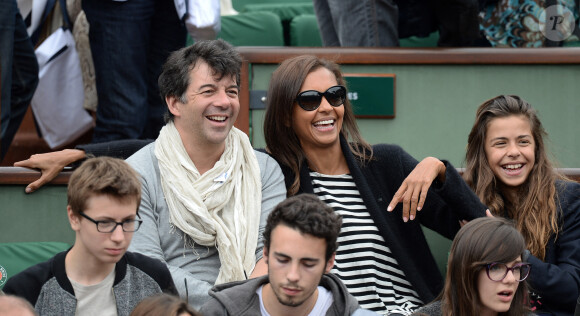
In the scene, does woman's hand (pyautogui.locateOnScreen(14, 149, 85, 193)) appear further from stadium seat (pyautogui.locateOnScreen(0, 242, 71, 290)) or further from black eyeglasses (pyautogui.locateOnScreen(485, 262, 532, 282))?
black eyeglasses (pyautogui.locateOnScreen(485, 262, 532, 282))

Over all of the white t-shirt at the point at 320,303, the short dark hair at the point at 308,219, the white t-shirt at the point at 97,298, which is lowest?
the white t-shirt at the point at 320,303

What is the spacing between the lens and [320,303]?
2.94 m

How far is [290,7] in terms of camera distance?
705 centimetres

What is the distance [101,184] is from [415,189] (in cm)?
121

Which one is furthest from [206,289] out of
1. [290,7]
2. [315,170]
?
[290,7]

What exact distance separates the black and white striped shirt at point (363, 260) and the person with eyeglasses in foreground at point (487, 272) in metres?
0.28

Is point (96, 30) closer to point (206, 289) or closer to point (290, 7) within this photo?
point (206, 289)

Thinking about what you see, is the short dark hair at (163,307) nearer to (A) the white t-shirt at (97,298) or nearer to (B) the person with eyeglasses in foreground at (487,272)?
(A) the white t-shirt at (97,298)

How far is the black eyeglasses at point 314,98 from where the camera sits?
12.2ft

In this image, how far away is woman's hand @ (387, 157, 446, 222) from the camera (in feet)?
11.5

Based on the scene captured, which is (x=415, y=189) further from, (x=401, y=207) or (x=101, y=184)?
(x=101, y=184)

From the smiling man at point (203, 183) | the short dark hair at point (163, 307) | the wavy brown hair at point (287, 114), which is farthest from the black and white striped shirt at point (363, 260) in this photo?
the short dark hair at point (163, 307)

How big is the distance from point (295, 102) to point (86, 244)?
1179 millimetres

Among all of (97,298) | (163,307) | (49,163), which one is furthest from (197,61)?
(163,307)
